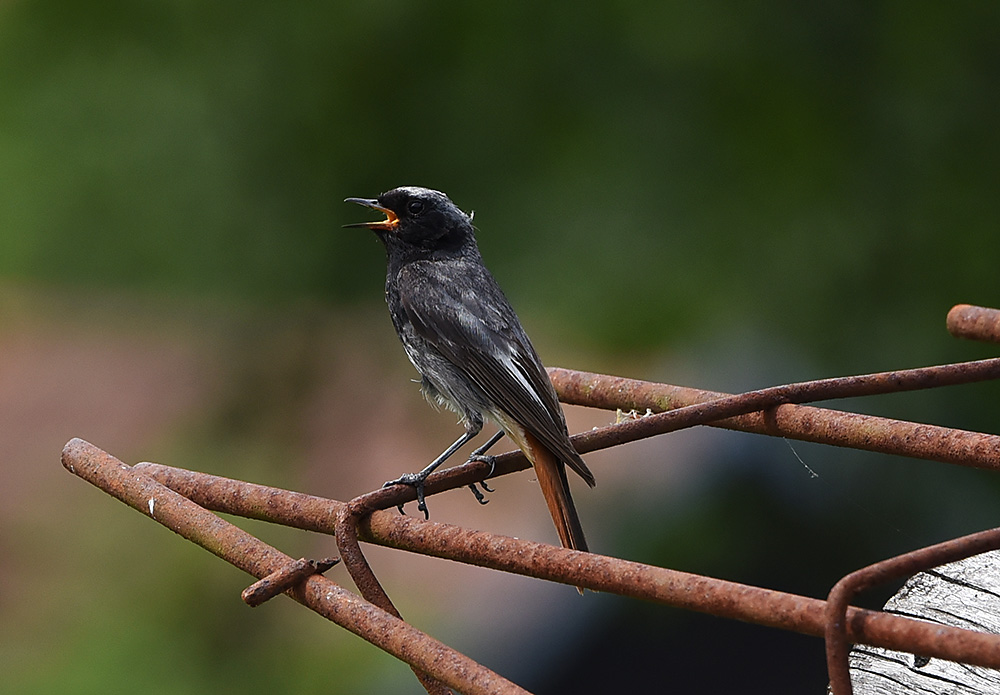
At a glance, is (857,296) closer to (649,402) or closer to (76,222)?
(649,402)

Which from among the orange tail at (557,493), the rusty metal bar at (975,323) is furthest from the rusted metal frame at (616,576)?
the rusty metal bar at (975,323)

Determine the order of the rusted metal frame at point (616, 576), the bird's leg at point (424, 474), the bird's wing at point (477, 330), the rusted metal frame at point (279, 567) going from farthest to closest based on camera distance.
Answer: the bird's wing at point (477, 330) < the bird's leg at point (424, 474) < the rusted metal frame at point (279, 567) < the rusted metal frame at point (616, 576)

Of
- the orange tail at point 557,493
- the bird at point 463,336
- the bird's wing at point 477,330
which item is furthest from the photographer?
the bird's wing at point 477,330

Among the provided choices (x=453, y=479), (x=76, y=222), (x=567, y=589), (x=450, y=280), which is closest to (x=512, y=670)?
(x=567, y=589)

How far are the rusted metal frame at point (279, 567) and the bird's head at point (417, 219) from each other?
1.17m

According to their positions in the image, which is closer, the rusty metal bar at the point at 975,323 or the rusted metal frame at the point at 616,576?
the rusted metal frame at the point at 616,576

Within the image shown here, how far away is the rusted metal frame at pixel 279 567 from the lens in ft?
3.79

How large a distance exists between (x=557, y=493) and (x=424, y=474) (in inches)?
9.9

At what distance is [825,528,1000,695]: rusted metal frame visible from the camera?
993 millimetres

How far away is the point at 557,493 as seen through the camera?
217cm

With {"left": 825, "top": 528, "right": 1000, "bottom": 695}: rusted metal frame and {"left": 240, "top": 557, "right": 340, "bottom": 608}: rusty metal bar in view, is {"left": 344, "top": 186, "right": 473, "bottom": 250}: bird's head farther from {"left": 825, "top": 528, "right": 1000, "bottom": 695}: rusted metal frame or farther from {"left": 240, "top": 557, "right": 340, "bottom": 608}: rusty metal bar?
{"left": 825, "top": 528, "right": 1000, "bottom": 695}: rusted metal frame

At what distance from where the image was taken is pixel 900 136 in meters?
3.26

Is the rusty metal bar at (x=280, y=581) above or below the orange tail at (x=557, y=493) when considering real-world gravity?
above

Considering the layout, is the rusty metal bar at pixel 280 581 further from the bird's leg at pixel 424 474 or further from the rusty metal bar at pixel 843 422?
the rusty metal bar at pixel 843 422
